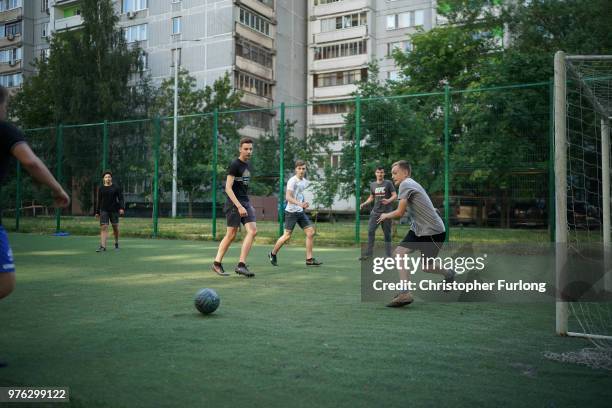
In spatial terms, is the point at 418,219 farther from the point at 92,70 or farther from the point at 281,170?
the point at 92,70

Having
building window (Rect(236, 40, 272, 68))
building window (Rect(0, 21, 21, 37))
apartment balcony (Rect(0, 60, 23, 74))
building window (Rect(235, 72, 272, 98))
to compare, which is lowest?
building window (Rect(235, 72, 272, 98))

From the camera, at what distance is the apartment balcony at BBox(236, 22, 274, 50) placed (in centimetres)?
4619

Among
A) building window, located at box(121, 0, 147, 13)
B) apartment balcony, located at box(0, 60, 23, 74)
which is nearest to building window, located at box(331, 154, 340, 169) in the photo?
building window, located at box(121, 0, 147, 13)

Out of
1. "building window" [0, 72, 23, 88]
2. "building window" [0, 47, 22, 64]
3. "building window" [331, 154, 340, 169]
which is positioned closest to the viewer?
"building window" [331, 154, 340, 169]

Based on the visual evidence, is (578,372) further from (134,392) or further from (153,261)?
(153,261)

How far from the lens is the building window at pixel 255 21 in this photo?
1854 inches

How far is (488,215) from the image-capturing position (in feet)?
46.2

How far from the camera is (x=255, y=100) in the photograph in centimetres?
4897

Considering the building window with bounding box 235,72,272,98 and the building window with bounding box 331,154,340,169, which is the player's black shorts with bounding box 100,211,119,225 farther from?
the building window with bounding box 235,72,272,98

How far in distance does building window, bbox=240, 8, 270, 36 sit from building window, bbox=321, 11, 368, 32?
602cm

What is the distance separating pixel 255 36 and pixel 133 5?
11.2 meters

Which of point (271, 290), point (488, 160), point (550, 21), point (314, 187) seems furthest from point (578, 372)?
point (550, 21)

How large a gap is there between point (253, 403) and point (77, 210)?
19.8 meters

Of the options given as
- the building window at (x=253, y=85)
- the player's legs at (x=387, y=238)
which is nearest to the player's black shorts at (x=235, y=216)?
the player's legs at (x=387, y=238)
